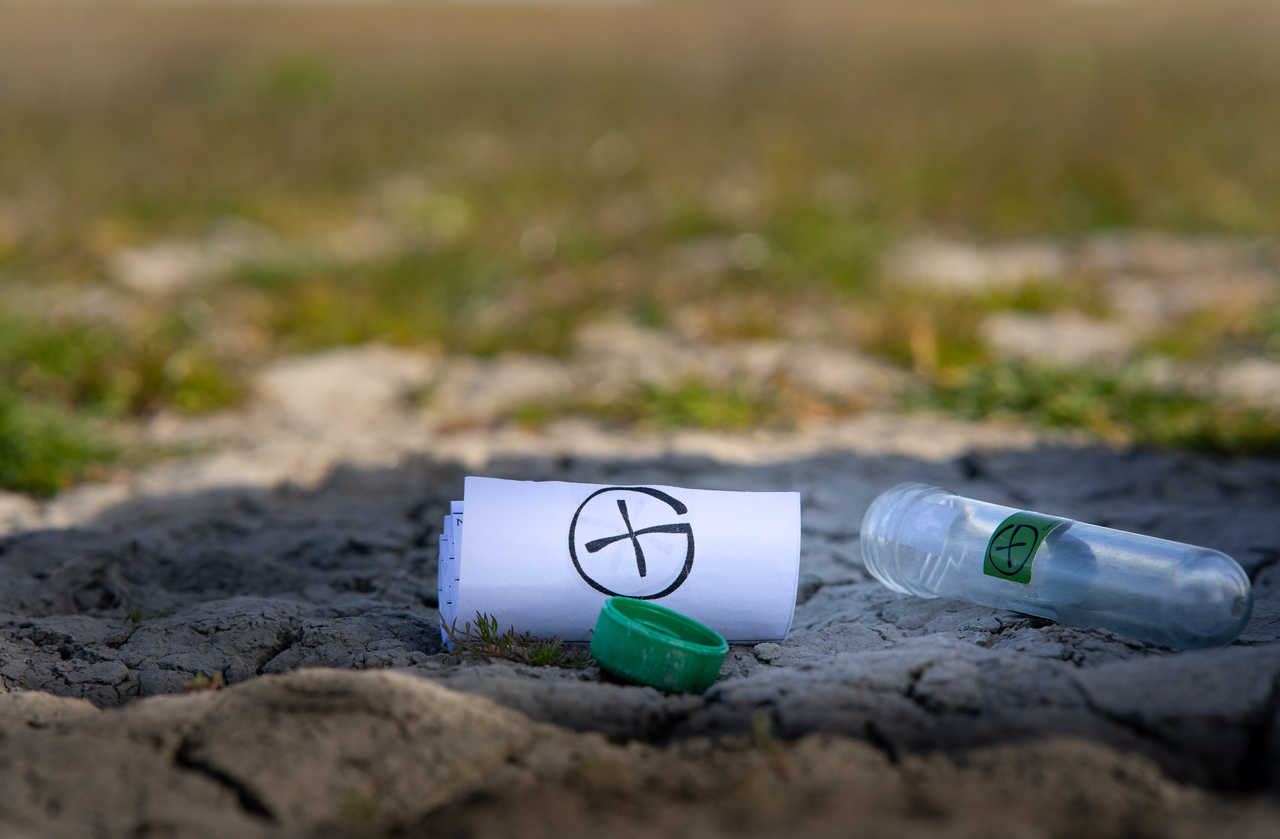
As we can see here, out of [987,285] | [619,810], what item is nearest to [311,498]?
[619,810]

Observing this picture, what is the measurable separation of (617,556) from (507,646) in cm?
27

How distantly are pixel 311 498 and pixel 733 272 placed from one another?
2848 millimetres

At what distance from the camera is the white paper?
6.64 ft

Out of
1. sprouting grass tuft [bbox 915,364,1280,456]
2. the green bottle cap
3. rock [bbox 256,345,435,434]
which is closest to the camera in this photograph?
the green bottle cap

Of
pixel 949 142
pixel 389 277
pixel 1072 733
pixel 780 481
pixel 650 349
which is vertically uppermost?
pixel 949 142

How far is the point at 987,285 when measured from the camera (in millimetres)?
5008

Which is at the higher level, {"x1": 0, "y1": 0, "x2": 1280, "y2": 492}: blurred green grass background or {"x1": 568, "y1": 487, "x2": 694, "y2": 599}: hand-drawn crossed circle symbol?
{"x1": 0, "y1": 0, "x2": 1280, "y2": 492}: blurred green grass background

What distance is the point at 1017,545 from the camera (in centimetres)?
207

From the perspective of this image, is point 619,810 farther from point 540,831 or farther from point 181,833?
point 181,833

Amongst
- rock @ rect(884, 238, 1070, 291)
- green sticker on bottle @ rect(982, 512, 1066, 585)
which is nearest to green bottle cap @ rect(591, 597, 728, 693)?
green sticker on bottle @ rect(982, 512, 1066, 585)

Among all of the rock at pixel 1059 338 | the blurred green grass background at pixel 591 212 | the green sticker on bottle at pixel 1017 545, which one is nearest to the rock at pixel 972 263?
the blurred green grass background at pixel 591 212

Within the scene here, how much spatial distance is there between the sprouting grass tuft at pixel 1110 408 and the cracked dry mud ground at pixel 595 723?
3.01 feet

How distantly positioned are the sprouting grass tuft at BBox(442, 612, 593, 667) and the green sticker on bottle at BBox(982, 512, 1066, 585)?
0.84 meters

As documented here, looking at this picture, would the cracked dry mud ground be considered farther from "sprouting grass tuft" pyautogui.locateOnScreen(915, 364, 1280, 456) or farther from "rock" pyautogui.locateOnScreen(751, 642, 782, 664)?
"sprouting grass tuft" pyautogui.locateOnScreen(915, 364, 1280, 456)
